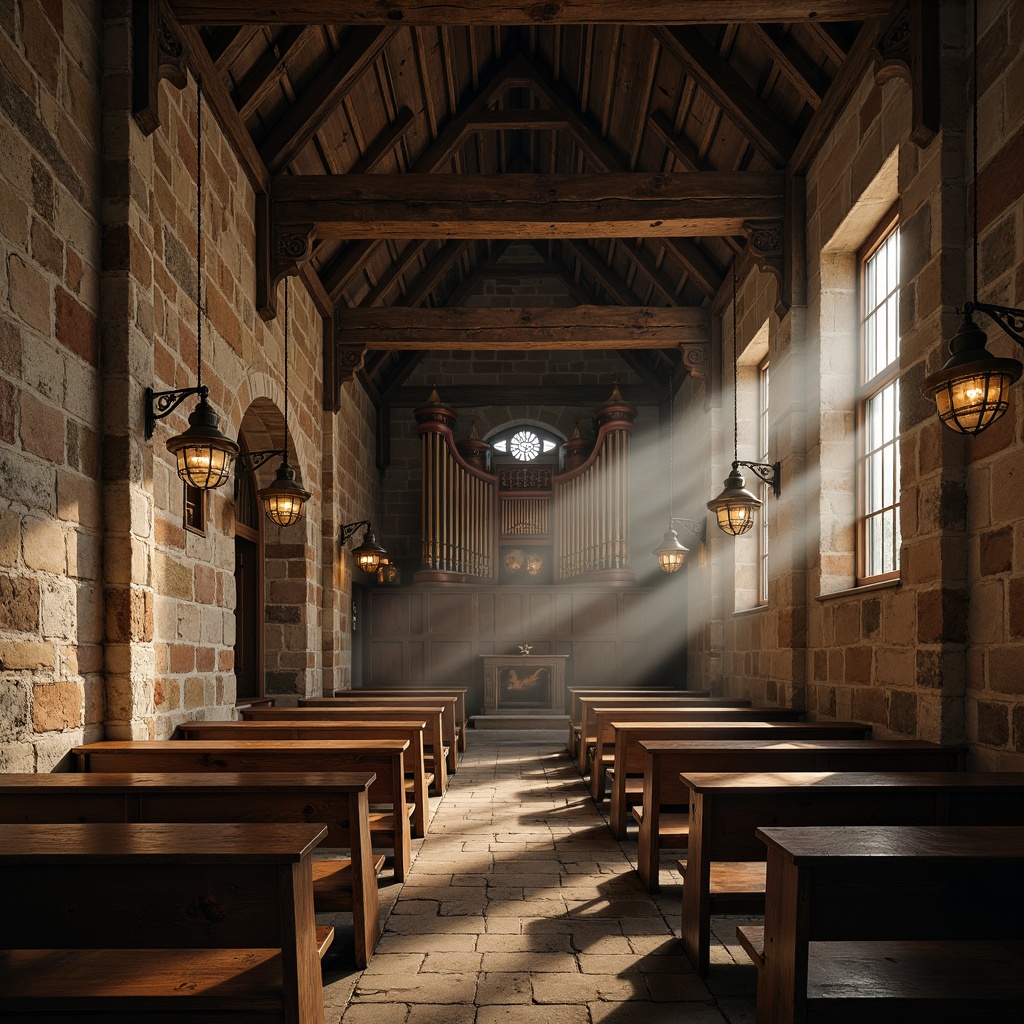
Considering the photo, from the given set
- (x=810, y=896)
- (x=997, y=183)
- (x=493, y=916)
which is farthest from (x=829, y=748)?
(x=997, y=183)

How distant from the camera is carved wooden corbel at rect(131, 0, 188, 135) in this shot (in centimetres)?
412

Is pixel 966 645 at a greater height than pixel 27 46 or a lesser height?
lesser

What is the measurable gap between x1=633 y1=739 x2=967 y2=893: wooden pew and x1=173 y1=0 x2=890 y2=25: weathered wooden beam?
3454 mm

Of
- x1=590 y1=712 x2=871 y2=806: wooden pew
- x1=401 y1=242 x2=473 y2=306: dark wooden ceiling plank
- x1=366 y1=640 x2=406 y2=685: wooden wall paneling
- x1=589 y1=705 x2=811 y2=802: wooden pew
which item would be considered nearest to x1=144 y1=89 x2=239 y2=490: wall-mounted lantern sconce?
x1=590 y1=712 x2=871 y2=806: wooden pew

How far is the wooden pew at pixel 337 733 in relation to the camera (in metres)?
4.56

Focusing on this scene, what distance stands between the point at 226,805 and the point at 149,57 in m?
3.33

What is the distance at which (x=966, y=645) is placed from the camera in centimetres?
382

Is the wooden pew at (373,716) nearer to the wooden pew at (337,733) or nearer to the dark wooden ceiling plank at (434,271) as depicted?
the wooden pew at (337,733)

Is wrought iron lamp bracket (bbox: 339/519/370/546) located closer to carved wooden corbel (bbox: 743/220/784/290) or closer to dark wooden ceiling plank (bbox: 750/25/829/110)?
carved wooden corbel (bbox: 743/220/784/290)

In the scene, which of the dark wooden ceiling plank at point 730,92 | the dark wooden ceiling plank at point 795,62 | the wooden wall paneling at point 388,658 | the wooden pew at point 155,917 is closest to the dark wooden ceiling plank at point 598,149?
the dark wooden ceiling plank at point 730,92

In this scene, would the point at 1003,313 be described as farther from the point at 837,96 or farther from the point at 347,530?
the point at 347,530

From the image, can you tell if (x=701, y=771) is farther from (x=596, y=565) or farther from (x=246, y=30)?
(x=596, y=565)

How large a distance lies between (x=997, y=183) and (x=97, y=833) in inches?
153

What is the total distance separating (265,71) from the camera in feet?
18.3
